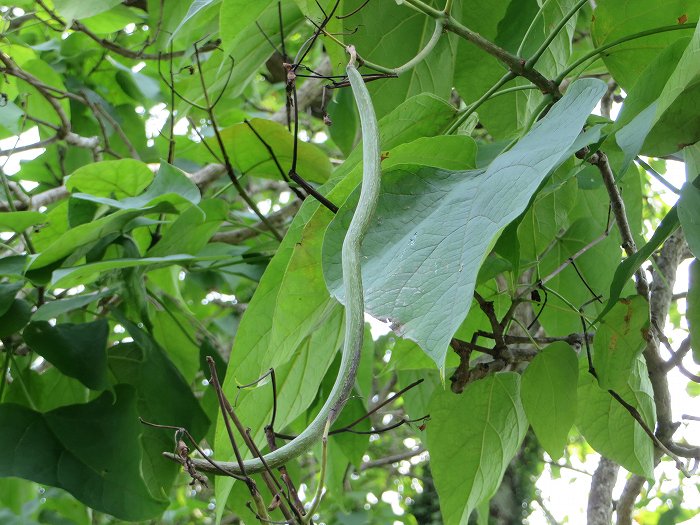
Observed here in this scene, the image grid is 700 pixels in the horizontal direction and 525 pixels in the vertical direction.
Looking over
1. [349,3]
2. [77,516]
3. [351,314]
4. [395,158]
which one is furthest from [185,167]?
[351,314]

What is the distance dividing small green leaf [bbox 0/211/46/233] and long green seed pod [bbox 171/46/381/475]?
38 centimetres

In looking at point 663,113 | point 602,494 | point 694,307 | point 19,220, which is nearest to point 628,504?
point 602,494

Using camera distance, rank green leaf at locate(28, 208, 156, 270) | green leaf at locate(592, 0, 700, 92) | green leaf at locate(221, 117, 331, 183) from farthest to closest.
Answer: green leaf at locate(221, 117, 331, 183), green leaf at locate(28, 208, 156, 270), green leaf at locate(592, 0, 700, 92)

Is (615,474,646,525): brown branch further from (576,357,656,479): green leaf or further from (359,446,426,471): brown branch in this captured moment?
(359,446,426,471): brown branch

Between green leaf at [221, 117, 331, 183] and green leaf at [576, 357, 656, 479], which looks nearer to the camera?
green leaf at [576, 357, 656, 479]

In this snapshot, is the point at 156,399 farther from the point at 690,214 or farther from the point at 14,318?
the point at 690,214

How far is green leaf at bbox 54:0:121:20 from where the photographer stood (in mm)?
506

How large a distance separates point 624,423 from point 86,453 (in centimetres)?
38

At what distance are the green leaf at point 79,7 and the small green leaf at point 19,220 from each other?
0.16 meters

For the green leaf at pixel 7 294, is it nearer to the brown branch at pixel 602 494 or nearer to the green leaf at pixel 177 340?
the green leaf at pixel 177 340

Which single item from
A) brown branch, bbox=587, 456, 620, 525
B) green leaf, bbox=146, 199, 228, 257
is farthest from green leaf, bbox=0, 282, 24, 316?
brown branch, bbox=587, 456, 620, 525

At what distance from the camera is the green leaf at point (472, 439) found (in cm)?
46

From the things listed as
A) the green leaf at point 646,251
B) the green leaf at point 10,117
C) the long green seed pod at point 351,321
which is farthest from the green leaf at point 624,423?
the green leaf at point 10,117

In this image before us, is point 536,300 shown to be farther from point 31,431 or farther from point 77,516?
point 77,516
